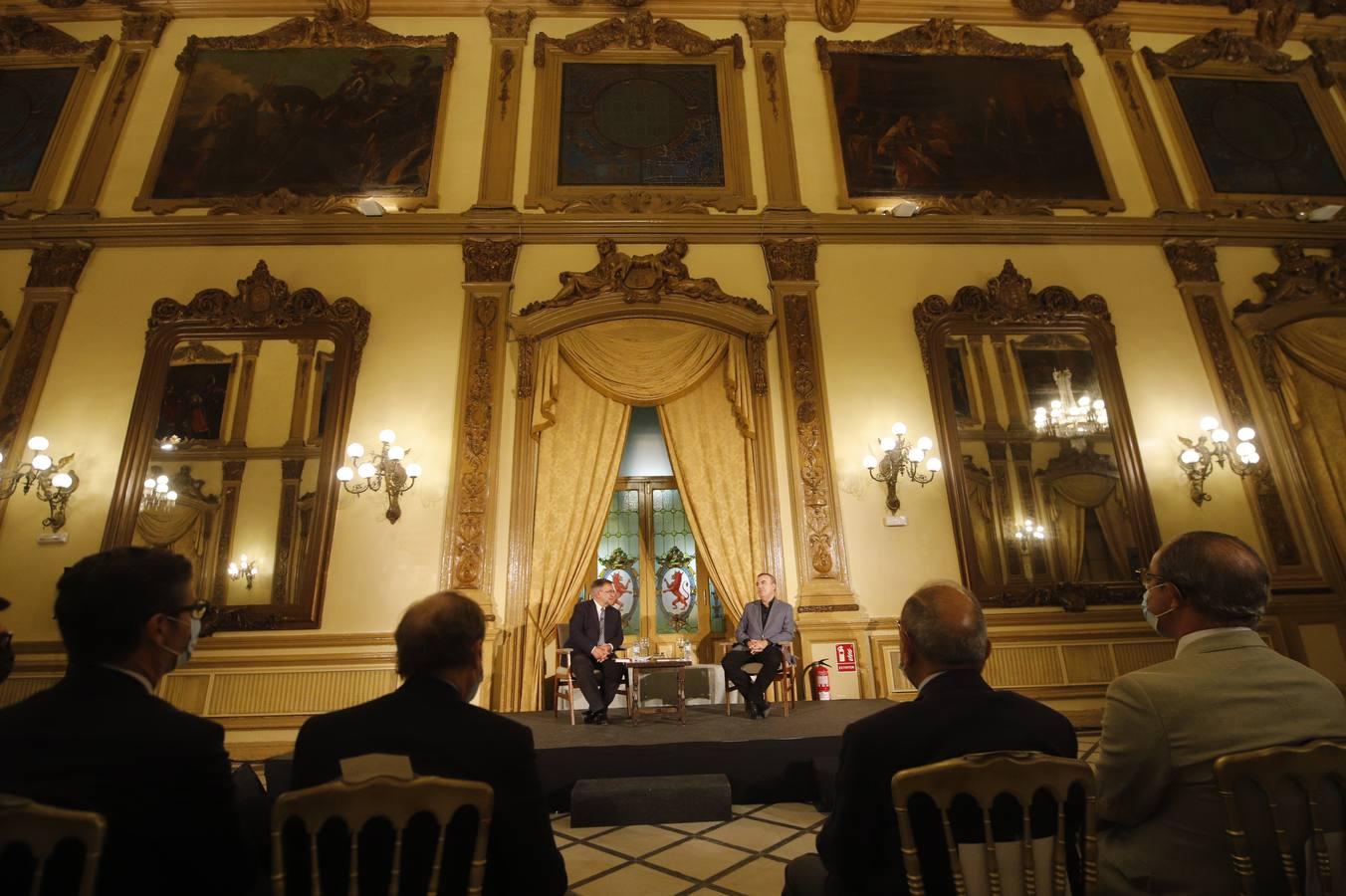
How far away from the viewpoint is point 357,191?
7430 millimetres

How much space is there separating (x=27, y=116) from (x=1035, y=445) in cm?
1118

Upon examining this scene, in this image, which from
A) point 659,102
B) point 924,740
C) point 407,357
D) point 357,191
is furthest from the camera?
point 659,102

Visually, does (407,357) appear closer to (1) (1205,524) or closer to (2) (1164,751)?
(2) (1164,751)

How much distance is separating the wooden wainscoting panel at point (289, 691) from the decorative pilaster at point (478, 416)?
3.33ft

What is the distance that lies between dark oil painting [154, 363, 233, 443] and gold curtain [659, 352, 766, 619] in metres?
4.07

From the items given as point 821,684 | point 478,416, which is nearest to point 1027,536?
point 821,684

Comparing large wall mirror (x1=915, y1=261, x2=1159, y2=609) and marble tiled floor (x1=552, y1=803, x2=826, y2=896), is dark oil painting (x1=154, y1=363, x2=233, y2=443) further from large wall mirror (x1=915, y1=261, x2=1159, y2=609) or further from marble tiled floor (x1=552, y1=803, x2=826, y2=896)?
large wall mirror (x1=915, y1=261, x2=1159, y2=609)

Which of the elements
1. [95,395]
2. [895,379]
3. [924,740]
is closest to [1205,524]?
[895,379]

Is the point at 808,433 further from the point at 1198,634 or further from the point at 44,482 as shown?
the point at 44,482

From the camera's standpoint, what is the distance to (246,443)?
6195 millimetres

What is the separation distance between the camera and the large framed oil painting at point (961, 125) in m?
7.70

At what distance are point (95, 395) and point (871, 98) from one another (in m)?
8.61

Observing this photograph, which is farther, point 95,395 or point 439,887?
point 95,395

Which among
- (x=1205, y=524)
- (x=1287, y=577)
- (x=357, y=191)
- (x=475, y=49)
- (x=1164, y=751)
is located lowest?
(x=1164, y=751)
